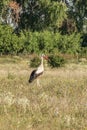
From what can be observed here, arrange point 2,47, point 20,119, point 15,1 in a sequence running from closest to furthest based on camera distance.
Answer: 1. point 20,119
2. point 2,47
3. point 15,1

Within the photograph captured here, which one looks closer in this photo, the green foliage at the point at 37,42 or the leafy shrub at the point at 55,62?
the leafy shrub at the point at 55,62

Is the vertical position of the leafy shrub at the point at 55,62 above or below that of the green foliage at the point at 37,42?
above

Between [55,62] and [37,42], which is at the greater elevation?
[55,62]

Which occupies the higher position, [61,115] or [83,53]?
[61,115]

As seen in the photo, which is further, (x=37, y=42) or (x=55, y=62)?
(x=37, y=42)

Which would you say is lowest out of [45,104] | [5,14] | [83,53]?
[83,53]

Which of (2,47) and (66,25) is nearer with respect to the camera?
(2,47)

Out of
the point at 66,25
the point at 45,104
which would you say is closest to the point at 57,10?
the point at 66,25

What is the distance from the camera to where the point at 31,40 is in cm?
5894

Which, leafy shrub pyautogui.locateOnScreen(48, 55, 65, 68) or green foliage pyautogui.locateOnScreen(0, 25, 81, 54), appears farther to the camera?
green foliage pyautogui.locateOnScreen(0, 25, 81, 54)

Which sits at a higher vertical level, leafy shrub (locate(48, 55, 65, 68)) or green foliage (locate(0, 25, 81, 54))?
leafy shrub (locate(48, 55, 65, 68))

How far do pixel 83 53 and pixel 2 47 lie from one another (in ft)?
33.4

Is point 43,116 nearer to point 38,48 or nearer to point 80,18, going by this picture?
point 38,48

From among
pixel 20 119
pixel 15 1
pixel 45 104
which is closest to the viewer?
pixel 20 119
